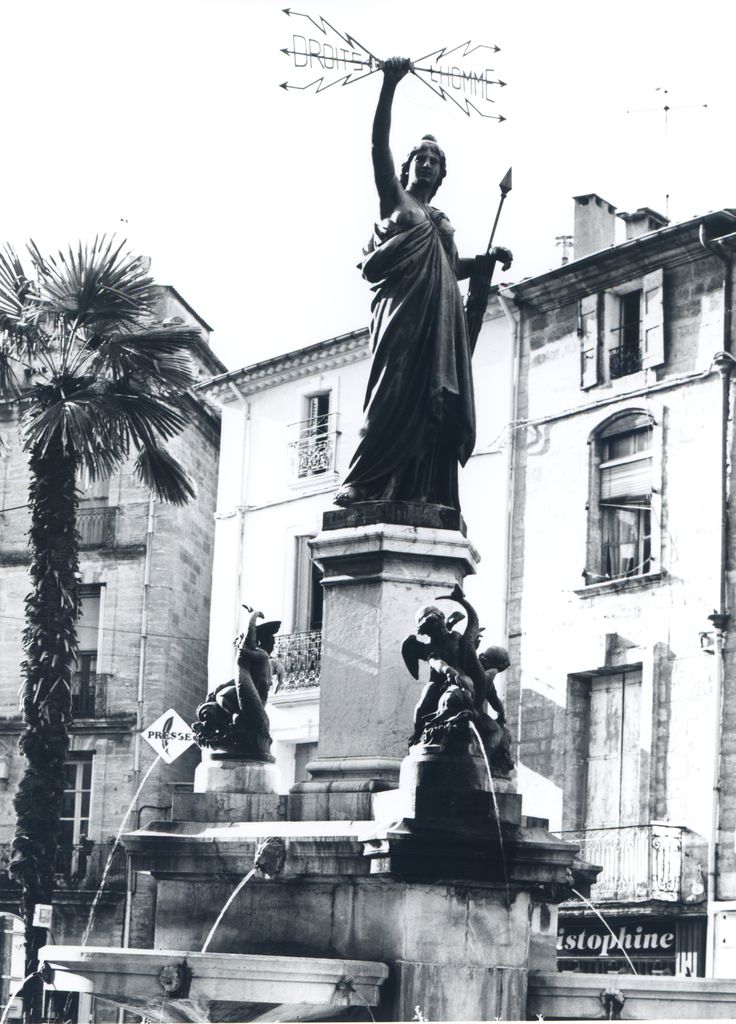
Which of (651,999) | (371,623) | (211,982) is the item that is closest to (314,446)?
(371,623)

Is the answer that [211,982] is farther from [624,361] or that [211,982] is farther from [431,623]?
[624,361]

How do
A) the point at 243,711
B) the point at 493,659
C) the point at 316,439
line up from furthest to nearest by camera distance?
1. the point at 316,439
2. the point at 243,711
3. the point at 493,659

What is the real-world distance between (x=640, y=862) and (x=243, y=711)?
58.3 ft

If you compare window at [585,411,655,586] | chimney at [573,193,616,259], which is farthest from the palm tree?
chimney at [573,193,616,259]

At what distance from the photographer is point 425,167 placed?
12.9 meters

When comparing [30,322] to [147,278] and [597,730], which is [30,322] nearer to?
[147,278]

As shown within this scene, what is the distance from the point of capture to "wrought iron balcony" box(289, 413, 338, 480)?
36.6 metres

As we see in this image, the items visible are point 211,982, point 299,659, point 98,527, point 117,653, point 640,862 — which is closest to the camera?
point 211,982

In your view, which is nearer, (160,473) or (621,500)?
(160,473)

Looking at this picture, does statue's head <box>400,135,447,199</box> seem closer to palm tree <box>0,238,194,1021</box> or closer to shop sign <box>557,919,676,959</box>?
palm tree <box>0,238,194,1021</box>

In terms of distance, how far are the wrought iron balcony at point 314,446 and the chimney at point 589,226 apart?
17.8ft

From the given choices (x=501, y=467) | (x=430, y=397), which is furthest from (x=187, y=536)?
(x=430, y=397)

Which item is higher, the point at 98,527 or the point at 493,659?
the point at 98,527

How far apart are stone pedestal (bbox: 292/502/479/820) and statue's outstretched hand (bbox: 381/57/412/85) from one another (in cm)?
254
